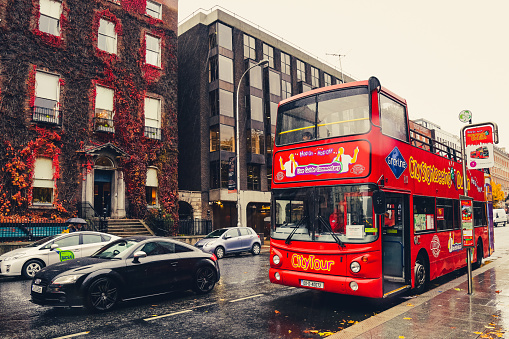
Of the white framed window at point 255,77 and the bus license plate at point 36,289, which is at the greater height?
the white framed window at point 255,77

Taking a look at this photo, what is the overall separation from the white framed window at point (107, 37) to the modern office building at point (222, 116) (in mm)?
9180

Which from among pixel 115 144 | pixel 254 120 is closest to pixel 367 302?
pixel 115 144

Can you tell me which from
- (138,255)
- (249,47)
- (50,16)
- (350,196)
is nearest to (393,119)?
(350,196)

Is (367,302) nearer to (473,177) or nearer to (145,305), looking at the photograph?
(145,305)

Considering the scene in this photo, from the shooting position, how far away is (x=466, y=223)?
927 cm

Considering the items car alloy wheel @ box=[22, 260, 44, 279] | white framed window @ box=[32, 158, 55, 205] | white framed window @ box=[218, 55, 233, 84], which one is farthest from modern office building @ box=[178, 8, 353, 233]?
car alloy wheel @ box=[22, 260, 44, 279]

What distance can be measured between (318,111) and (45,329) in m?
6.59

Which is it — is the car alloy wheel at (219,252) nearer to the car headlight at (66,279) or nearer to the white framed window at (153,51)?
the car headlight at (66,279)

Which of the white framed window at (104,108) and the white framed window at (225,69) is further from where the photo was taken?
the white framed window at (225,69)

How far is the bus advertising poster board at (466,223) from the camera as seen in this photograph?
9.17 meters

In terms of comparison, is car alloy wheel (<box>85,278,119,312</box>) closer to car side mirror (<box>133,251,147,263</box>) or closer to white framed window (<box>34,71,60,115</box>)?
car side mirror (<box>133,251,147,263</box>)

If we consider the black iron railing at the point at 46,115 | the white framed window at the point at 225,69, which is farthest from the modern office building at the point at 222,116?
the black iron railing at the point at 46,115

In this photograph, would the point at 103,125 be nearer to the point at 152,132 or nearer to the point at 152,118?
the point at 152,132

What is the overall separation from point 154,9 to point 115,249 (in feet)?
76.4
